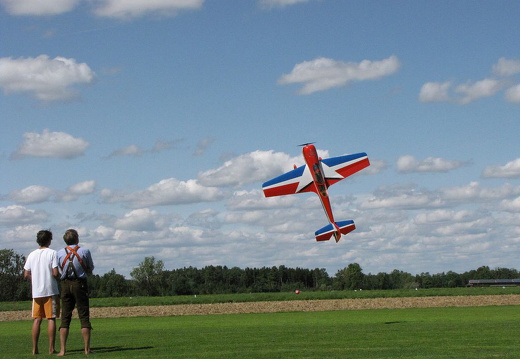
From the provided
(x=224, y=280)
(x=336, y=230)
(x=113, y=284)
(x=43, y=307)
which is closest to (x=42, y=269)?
(x=43, y=307)

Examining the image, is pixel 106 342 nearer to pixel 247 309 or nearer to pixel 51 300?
pixel 51 300

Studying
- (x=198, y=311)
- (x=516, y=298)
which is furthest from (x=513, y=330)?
(x=516, y=298)

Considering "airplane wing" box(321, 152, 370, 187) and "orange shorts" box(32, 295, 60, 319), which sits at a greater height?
"airplane wing" box(321, 152, 370, 187)

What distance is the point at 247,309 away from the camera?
46.4m

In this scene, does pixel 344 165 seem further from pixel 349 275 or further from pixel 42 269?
pixel 349 275

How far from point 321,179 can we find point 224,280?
98.1m

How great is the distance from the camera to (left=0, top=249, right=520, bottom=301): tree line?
101938mm

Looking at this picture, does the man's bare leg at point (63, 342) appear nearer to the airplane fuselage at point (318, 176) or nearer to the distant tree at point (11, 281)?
the airplane fuselage at point (318, 176)

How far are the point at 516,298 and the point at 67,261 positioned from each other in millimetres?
45934

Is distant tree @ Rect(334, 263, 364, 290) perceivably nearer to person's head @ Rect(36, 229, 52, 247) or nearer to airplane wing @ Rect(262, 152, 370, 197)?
airplane wing @ Rect(262, 152, 370, 197)

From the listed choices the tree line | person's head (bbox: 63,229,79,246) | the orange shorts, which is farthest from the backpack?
the tree line

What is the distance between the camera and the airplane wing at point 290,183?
30.4 metres

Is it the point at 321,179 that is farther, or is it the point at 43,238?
the point at 321,179

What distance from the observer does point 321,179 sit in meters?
30.2
